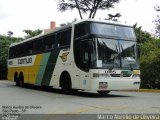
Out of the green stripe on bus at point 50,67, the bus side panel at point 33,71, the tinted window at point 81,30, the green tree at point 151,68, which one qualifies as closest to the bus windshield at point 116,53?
the tinted window at point 81,30

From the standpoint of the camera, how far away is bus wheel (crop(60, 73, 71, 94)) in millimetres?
20547

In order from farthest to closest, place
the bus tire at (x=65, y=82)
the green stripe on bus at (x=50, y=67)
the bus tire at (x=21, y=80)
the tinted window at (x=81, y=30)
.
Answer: the bus tire at (x=21, y=80) < the green stripe on bus at (x=50, y=67) < the bus tire at (x=65, y=82) < the tinted window at (x=81, y=30)

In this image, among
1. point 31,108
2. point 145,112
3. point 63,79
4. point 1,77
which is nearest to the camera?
point 145,112

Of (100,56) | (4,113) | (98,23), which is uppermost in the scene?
(98,23)

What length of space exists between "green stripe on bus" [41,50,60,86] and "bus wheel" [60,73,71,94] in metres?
1.26

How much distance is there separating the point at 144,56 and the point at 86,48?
1031 centimetres

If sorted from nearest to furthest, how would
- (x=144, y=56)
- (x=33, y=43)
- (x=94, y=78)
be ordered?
1. (x=94, y=78)
2. (x=33, y=43)
3. (x=144, y=56)

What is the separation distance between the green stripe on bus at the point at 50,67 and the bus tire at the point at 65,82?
1245 mm

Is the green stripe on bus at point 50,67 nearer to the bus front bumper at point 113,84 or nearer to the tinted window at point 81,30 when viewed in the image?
the tinted window at point 81,30

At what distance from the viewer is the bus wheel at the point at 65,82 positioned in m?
20.5

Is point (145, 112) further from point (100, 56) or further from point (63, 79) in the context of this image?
point (63, 79)

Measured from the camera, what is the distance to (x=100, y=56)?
1806cm

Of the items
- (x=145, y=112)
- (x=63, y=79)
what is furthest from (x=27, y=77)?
(x=145, y=112)

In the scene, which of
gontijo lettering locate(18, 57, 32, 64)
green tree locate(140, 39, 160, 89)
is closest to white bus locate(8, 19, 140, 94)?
gontijo lettering locate(18, 57, 32, 64)
